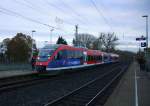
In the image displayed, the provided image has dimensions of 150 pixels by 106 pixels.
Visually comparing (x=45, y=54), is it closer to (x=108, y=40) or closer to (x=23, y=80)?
(x=23, y=80)

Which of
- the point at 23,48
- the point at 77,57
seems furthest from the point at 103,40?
the point at 77,57

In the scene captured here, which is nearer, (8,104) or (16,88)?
(8,104)

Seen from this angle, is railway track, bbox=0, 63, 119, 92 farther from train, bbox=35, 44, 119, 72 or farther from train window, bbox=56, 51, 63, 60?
train window, bbox=56, 51, 63, 60

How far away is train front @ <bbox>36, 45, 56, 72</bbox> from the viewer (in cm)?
2700

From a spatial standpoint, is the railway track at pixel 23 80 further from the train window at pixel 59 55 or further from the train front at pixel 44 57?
the train window at pixel 59 55

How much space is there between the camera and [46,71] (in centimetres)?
2711

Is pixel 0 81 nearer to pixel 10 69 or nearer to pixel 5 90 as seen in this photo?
pixel 5 90

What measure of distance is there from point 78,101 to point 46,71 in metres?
12.9

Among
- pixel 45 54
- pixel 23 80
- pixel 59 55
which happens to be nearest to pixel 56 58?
pixel 59 55

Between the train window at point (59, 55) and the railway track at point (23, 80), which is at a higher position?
the train window at point (59, 55)

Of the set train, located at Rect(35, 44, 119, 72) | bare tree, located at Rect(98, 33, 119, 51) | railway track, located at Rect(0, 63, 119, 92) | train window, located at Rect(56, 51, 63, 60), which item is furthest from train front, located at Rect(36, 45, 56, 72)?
bare tree, located at Rect(98, 33, 119, 51)

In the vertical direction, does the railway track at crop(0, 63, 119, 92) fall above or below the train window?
below

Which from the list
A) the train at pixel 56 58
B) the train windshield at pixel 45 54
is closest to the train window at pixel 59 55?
the train at pixel 56 58

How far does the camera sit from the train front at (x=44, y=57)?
88.6 ft
